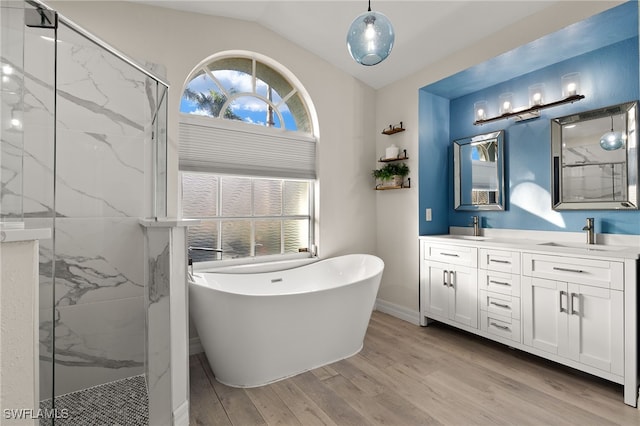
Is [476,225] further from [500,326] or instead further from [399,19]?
[399,19]

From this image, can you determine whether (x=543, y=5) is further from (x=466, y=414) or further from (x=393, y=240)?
(x=466, y=414)

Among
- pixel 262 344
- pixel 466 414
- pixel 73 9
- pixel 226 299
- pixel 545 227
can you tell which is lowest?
pixel 466 414

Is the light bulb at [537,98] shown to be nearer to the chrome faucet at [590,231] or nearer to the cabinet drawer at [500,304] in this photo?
the chrome faucet at [590,231]

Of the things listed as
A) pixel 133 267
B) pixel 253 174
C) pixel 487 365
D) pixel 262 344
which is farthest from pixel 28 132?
pixel 487 365

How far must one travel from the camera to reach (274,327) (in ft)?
6.71

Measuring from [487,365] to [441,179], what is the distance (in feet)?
6.04

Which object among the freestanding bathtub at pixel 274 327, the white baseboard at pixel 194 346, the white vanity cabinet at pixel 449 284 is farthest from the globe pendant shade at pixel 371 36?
the white baseboard at pixel 194 346

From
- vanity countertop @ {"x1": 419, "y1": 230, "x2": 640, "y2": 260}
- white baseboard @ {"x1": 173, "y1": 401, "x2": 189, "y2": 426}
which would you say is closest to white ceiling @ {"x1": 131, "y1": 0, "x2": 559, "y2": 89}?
vanity countertop @ {"x1": 419, "y1": 230, "x2": 640, "y2": 260}

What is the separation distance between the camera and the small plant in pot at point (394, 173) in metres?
3.26

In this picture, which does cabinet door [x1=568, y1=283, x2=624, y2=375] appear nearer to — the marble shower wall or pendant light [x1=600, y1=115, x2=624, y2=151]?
pendant light [x1=600, y1=115, x2=624, y2=151]

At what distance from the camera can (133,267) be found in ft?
6.72

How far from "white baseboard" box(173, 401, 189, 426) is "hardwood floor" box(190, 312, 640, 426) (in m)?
0.07

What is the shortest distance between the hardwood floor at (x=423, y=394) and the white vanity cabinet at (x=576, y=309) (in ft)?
0.70

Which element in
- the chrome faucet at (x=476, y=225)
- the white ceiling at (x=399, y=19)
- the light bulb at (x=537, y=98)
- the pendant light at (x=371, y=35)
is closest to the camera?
the pendant light at (x=371, y=35)
